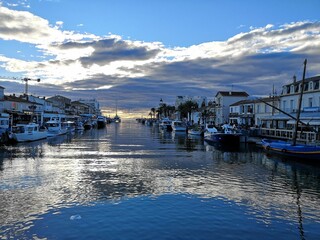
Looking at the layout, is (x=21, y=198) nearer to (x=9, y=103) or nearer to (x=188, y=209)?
(x=188, y=209)

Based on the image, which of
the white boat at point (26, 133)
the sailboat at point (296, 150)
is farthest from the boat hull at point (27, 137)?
the sailboat at point (296, 150)

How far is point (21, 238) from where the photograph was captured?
1252 cm

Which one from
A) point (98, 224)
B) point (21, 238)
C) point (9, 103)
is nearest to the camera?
point (21, 238)

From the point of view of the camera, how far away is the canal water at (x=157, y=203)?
44.8 feet

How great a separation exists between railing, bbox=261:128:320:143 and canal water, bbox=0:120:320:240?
14.6m

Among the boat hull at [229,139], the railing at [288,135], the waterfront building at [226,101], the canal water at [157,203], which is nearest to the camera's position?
the canal water at [157,203]

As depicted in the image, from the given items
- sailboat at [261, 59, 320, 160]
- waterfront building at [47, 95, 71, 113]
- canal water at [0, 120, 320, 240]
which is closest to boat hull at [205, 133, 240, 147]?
sailboat at [261, 59, 320, 160]

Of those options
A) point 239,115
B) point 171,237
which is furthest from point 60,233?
point 239,115

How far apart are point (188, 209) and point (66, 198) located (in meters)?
6.58

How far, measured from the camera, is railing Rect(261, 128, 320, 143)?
43.4 m

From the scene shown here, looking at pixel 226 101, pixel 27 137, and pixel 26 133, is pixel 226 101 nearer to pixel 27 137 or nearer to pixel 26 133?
pixel 27 137

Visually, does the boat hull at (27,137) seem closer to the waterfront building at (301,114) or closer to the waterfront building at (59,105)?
the waterfront building at (301,114)

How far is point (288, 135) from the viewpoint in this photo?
170ft

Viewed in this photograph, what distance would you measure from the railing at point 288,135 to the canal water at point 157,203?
14.6 m
